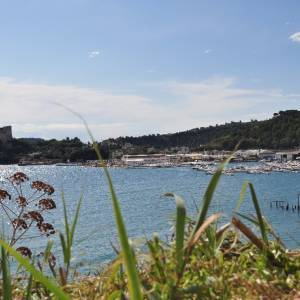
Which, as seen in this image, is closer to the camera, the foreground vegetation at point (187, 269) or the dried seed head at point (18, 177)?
the foreground vegetation at point (187, 269)

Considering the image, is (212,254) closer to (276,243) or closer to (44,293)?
(276,243)

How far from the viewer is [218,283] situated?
6.00ft

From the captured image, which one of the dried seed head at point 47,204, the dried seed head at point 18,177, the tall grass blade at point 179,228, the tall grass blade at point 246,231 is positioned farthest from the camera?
the dried seed head at point 18,177

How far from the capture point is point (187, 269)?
7.41 feet

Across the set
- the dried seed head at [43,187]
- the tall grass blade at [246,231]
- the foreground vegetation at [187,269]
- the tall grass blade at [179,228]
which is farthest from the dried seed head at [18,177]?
the tall grass blade at [179,228]

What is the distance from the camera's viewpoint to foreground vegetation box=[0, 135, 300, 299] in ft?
5.10

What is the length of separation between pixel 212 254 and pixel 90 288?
549 millimetres

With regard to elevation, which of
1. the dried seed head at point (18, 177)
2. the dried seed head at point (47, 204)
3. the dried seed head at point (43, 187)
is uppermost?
the dried seed head at point (18, 177)

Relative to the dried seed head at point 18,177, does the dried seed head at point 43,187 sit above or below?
below

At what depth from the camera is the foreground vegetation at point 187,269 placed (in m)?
1.55

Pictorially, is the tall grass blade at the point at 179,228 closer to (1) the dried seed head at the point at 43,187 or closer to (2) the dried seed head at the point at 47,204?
(2) the dried seed head at the point at 47,204

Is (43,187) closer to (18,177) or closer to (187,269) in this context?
(18,177)

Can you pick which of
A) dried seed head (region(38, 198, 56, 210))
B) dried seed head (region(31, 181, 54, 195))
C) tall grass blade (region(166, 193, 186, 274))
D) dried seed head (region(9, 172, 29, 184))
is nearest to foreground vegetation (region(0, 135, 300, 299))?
tall grass blade (region(166, 193, 186, 274))

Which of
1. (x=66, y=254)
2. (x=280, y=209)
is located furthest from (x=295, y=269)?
(x=280, y=209)
